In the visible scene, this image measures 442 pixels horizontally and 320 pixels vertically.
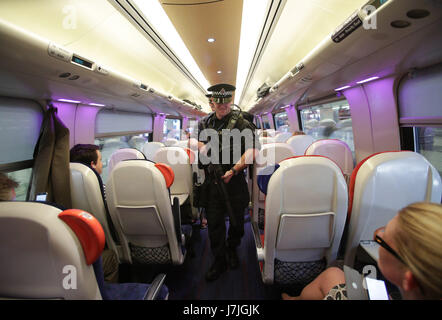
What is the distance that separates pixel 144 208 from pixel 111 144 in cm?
460

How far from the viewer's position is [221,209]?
2.53 meters

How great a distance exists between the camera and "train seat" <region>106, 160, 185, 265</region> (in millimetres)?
1873

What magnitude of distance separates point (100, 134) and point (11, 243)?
4686 millimetres

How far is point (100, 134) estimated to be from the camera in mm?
4867

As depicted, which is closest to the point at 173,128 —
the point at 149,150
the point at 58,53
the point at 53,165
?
the point at 149,150

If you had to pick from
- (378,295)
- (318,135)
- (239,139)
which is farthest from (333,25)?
(318,135)

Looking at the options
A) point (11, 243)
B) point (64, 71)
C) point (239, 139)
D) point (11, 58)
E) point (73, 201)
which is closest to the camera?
point (11, 243)

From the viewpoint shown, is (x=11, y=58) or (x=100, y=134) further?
Answer: (x=100, y=134)

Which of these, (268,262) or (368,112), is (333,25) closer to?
(368,112)

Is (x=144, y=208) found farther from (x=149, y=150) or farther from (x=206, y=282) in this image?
(x=149, y=150)

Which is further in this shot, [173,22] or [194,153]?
[194,153]

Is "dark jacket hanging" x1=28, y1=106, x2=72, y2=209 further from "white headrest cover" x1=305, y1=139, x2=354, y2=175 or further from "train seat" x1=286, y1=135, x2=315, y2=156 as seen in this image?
"train seat" x1=286, y1=135, x2=315, y2=156

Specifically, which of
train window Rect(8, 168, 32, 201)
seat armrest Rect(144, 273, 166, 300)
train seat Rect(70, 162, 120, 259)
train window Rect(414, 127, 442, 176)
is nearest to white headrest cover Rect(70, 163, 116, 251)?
train seat Rect(70, 162, 120, 259)

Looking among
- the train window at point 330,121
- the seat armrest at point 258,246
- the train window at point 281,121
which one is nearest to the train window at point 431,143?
the train window at point 330,121
